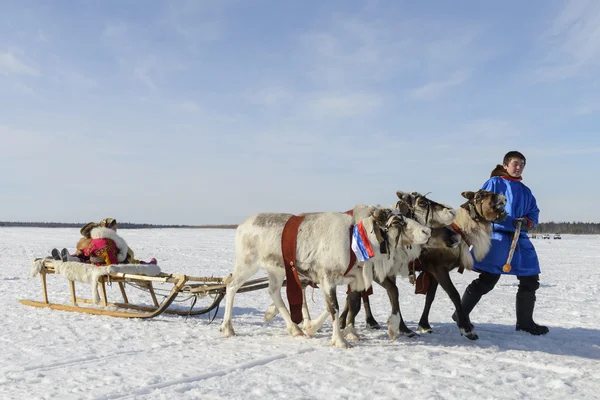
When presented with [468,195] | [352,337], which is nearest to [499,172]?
[468,195]

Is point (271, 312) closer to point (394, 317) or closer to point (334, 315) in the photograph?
point (334, 315)

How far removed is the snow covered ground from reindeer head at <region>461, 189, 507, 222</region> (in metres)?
1.24

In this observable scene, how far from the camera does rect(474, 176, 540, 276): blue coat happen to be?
5.66 metres

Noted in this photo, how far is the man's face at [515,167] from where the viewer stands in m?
5.85

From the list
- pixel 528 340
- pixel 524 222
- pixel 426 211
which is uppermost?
pixel 426 211

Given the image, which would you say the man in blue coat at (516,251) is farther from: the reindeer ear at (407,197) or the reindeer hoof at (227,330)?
the reindeer hoof at (227,330)

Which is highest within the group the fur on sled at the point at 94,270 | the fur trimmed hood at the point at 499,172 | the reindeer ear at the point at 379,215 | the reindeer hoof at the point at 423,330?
the fur trimmed hood at the point at 499,172

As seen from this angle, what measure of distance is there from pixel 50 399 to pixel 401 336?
3352 millimetres

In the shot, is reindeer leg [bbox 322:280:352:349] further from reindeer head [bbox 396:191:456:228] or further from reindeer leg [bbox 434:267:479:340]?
reindeer leg [bbox 434:267:479:340]

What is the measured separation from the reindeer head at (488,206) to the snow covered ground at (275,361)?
4.07ft

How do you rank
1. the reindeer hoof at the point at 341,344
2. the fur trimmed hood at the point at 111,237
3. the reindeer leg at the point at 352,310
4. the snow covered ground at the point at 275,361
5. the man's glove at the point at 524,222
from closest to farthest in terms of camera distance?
1. the snow covered ground at the point at 275,361
2. the reindeer hoof at the point at 341,344
3. the reindeer leg at the point at 352,310
4. the man's glove at the point at 524,222
5. the fur trimmed hood at the point at 111,237

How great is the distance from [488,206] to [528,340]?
54.8 inches

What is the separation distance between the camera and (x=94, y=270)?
21.8ft

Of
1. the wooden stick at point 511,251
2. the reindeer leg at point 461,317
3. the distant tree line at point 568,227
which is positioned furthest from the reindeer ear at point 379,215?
the distant tree line at point 568,227
